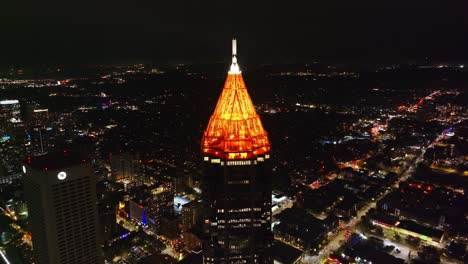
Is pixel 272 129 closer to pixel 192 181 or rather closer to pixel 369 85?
pixel 192 181

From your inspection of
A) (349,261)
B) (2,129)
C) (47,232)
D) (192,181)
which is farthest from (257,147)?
(2,129)

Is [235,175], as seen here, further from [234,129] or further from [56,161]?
[56,161]

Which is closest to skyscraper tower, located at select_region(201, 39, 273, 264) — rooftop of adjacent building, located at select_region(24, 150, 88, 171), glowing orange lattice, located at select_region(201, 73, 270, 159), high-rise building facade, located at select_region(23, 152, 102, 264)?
glowing orange lattice, located at select_region(201, 73, 270, 159)

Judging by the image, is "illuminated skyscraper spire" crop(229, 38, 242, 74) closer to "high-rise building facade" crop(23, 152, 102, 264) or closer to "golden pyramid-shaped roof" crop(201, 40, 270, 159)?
"golden pyramid-shaped roof" crop(201, 40, 270, 159)

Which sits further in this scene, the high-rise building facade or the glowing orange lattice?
the high-rise building facade

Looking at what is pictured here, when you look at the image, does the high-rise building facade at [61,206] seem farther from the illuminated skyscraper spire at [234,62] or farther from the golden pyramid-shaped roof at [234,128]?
the illuminated skyscraper spire at [234,62]

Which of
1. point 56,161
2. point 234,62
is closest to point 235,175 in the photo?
point 234,62
